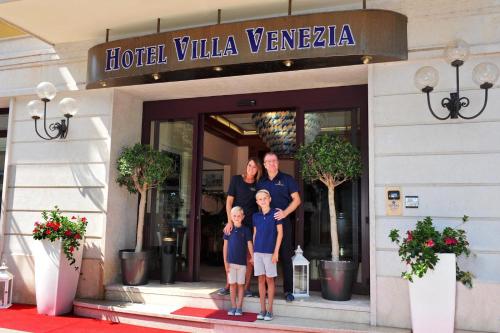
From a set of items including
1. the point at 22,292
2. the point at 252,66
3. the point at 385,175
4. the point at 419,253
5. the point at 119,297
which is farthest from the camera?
the point at 22,292

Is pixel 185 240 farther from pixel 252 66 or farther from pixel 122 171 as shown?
pixel 252 66

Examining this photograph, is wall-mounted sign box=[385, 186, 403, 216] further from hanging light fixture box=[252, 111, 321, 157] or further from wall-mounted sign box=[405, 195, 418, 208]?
hanging light fixture box=[252, 111, 321, 157]

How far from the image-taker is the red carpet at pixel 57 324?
459 centimetres

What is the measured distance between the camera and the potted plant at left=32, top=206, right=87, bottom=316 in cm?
510

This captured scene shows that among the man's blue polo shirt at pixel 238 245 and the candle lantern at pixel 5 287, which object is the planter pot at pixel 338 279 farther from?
the candle lantern at pixel 5 287

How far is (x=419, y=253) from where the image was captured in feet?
12.8

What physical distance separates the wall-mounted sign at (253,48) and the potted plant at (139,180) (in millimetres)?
961

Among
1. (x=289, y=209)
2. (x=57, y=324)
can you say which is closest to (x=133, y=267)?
(x=57, y=324)

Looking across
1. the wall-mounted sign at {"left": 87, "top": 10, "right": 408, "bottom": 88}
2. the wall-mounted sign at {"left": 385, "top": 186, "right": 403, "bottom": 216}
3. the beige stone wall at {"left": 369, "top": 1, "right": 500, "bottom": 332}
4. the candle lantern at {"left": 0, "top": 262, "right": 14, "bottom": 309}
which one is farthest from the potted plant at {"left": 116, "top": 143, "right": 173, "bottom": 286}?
the wall-mounted sign at {"left": 385, "top": 186, "right": 403, "bottom": 216}

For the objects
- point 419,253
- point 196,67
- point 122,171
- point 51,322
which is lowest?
point 51,322

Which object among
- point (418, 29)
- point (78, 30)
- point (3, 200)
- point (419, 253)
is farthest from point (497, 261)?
point (3, 200)

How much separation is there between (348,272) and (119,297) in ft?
9.28

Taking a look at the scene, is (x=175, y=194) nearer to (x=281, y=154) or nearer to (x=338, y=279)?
(x=281, y=154)

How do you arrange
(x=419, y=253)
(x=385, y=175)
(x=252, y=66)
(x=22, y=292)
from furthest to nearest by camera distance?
(x=22, y=292)
(x=252, y=66)
(x=385, y=175)
(x=419, y=253)
